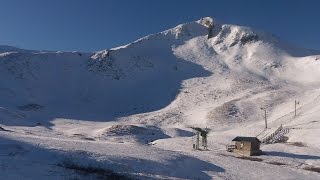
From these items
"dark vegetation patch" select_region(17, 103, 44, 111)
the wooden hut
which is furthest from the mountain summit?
the wooden hut

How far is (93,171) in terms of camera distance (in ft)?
118

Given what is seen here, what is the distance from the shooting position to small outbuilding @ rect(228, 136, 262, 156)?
204 ft

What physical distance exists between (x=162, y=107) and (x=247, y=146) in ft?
226

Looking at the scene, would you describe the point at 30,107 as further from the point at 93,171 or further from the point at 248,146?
the point at 93,171

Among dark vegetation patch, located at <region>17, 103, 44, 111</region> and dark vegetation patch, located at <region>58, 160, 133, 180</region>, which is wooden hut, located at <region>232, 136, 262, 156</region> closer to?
dark vegetation patch, located at <region>58, 160, 133, 180</region>

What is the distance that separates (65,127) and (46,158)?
226 feet

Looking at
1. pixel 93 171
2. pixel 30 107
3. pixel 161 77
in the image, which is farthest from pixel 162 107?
pixel 93 171

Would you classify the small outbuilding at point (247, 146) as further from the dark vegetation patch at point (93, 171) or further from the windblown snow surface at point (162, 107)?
the dark vegetation patch at point (93, 171)

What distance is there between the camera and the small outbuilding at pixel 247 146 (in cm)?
6222

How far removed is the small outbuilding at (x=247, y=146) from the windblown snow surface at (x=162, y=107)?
4.73ft

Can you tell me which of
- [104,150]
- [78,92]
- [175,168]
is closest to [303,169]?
[175,168]

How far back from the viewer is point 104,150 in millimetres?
45031

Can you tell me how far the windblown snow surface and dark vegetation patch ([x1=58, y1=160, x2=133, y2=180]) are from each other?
0.09 meters

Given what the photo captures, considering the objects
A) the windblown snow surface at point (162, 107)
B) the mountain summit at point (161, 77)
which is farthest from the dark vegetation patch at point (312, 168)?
the mountain summit at point (161, 77)
